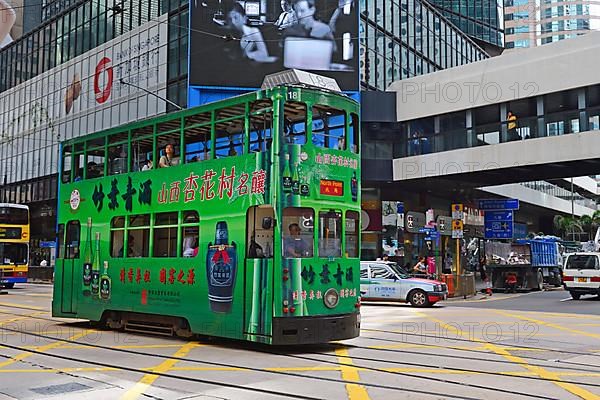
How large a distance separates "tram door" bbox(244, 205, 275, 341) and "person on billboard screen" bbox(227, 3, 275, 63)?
2655cm

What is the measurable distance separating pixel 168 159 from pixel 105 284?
310 cm

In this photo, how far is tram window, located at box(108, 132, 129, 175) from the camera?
1426 centimetres

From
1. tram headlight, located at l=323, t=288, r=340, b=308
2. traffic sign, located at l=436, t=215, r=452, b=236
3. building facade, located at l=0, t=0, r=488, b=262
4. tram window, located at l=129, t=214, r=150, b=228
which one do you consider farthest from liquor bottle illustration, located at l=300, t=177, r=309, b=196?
building facade, located at l=0, t=0, r=488, b=262

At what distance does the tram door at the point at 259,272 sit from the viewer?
37.0 ft

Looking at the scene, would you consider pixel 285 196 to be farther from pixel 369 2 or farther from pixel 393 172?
pixel 369 2

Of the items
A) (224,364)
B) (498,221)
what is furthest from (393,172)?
(224,364)

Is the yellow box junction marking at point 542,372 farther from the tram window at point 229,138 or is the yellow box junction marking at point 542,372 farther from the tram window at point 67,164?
the tram window at point 67,164

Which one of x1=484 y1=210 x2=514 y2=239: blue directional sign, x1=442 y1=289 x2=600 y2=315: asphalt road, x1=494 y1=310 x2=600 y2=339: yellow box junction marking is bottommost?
x1=494 y1=310 x2=600 y2=339: yellow box junction marking

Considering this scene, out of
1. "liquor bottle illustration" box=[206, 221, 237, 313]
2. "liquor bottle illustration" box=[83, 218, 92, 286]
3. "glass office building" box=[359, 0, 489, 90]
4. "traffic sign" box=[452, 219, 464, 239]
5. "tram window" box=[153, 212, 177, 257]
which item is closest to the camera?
"liquor bottle illustration" box=[206, 221, 237, 313]

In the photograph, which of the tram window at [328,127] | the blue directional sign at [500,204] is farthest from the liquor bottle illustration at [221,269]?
the blue directional sign at [500,204]

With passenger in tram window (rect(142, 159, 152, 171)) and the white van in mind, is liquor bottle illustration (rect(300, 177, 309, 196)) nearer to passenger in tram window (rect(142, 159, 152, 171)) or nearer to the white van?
passenger in tram window (rect(142, 159, 152, 171))

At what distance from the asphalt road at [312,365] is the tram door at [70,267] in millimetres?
620

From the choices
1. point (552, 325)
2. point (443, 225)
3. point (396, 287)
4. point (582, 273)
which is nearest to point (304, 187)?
point (552, 325)

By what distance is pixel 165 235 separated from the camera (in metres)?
13.3
